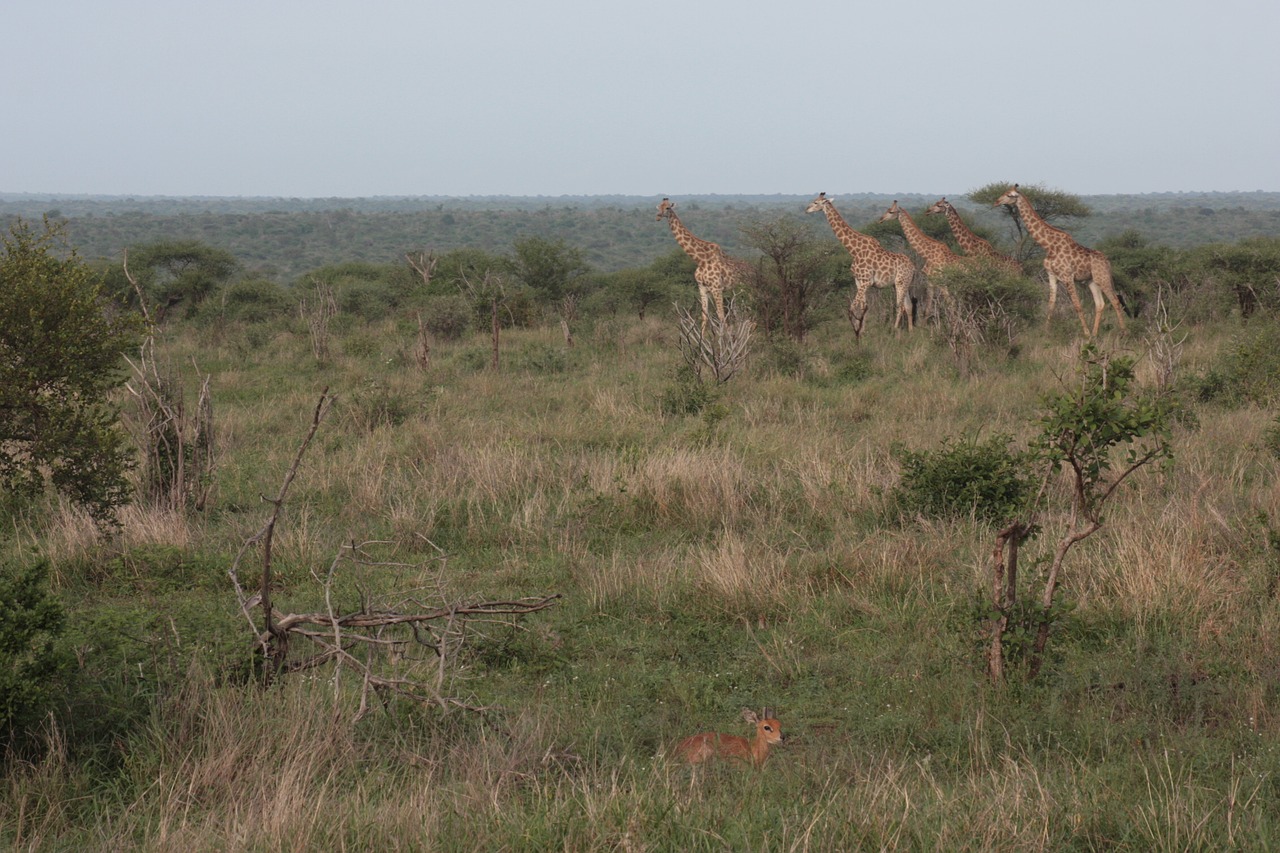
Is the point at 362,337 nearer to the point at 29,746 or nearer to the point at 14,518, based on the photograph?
the point at 14,518

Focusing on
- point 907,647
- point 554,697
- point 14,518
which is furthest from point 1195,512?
point 14,518

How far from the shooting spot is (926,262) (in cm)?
1545

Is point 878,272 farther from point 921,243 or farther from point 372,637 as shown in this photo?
point 372,637

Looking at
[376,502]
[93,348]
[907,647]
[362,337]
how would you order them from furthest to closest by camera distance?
[362,337], [376,502], [93,348], [907,647]

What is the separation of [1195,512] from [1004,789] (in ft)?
9.89

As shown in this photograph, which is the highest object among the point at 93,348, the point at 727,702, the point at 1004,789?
the point at 93,348

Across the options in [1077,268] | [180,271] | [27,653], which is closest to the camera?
[27,653]

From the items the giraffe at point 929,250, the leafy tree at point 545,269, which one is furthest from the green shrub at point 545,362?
the leafy tree at point 545,269

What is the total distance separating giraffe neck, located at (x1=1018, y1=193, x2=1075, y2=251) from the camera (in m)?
15.0

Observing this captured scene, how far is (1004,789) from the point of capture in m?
2.70

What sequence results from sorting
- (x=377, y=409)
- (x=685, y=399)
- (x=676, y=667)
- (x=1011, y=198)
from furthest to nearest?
(x=1011, y=198) → (x=685, y=399) → (x=377, y=409) → (x=676, y=667)

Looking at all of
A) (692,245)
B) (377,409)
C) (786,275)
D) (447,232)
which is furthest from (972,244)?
(447,232)

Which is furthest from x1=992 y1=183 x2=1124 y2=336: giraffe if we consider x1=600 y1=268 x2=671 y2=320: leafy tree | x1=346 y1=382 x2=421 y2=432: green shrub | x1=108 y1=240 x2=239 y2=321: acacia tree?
x1=108 y1=240 x2=239 y2=321: acacia tree

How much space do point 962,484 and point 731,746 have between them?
298 centimetres
